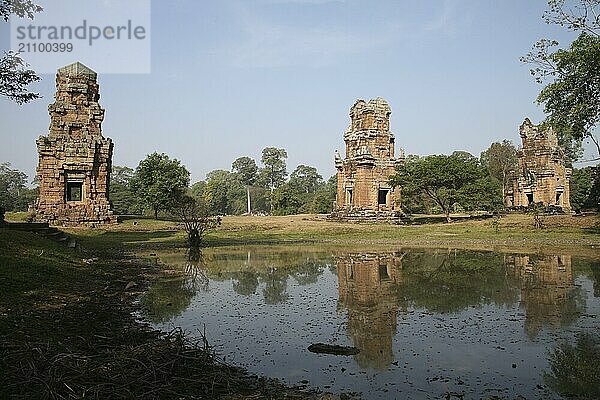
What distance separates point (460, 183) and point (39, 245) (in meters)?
28.3

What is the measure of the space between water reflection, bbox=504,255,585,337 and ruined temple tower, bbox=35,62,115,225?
25.2m

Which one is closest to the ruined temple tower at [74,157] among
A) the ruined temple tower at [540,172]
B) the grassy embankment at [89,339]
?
the grassy embankment at [89,339]

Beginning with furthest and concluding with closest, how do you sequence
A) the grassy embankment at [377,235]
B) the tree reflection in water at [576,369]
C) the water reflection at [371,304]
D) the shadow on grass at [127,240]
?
the grassy embankment at [377,235] < the shadow on grass at [127,240] < the water reflection at [371,304] < the tree reflection in water at [576,369]

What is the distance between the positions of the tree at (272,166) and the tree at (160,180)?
57.4 m

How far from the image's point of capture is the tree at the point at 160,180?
124 ft

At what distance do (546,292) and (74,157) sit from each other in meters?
28.7

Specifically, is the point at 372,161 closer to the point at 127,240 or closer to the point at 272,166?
the point at 127,240

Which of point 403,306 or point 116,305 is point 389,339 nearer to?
point 403,306

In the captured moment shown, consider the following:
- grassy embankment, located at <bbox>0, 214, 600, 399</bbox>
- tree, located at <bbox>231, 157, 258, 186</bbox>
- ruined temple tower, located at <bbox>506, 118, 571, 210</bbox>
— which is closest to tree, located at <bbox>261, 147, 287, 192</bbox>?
tree, located at <bbox>231, 157, 258, 186</bbox>

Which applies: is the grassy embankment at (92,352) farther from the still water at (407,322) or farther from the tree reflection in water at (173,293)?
the still water at (407,322)

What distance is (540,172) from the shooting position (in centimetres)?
4234

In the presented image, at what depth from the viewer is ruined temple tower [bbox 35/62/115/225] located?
2950 centimetres

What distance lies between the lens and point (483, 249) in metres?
19.0

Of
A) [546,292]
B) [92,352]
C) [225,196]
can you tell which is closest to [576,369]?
[546,292]
